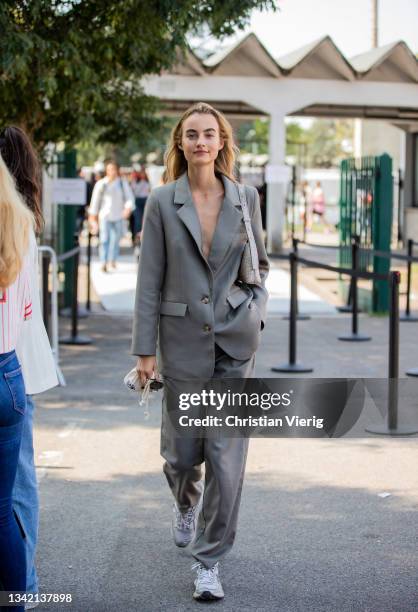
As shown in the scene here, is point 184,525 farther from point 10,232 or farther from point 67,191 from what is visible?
point 67,191

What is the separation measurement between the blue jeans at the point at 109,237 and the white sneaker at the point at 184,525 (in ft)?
45.5

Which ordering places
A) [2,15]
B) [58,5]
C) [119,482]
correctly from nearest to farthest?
1. [119,482]
2. [2,15]
3. [58,5]

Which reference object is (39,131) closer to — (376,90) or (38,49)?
(38,49)

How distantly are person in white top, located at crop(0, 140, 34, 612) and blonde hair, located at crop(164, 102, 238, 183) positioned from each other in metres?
1.20

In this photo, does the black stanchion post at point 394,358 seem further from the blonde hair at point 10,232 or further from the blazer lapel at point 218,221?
the blonde hair at point 10,232

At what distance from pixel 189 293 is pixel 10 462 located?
1233mm

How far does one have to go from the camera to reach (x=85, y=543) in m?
5.34

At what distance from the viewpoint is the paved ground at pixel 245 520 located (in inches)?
183

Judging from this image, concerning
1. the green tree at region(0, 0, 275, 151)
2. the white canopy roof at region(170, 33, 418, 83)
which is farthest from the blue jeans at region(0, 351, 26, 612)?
the white canopy roof at region(170, 33, 418, 83)

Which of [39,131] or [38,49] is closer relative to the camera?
[38,49]

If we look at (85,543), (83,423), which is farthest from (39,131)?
(85,543)

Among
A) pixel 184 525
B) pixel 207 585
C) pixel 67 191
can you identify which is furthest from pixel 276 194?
pixel 207 585

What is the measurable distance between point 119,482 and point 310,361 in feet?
15.2

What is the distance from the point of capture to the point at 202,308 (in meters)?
4.55
